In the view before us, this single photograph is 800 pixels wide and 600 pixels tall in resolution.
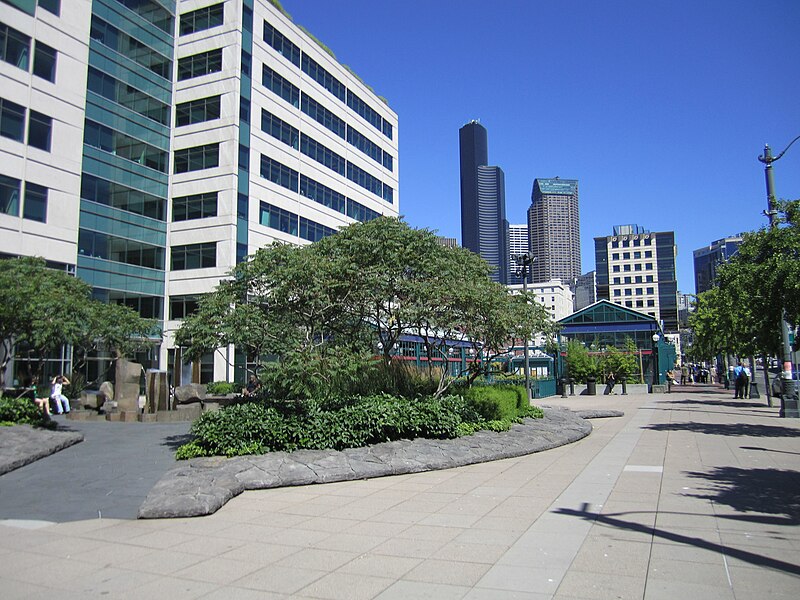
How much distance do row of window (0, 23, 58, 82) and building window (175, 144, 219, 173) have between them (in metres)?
10.3

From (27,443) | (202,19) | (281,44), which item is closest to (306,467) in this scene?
(27,443)

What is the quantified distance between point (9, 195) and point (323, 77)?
27467 mm

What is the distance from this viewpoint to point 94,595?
5336 mm

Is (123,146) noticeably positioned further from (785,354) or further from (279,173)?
(785,354)

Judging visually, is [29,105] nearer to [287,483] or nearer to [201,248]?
[201,248]

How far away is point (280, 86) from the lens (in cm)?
4625

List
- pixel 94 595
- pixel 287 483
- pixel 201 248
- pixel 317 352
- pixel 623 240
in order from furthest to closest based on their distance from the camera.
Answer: pixel 623 240 < pixel 201 248 < pixel 317 352 < pixel 287 483 < pixel 94 595

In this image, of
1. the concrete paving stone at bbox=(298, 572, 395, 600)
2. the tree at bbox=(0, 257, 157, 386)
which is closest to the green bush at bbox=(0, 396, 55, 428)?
the tree at bbox=(0, 257, 157, 386)

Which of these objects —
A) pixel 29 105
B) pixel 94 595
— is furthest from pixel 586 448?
pixel 29 105

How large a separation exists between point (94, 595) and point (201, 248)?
3884cm

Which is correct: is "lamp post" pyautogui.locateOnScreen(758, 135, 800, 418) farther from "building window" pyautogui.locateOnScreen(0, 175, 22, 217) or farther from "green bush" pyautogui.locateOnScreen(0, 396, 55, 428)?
"building window" pyautogui.locateOnScreen(0, 175, 22, 217)

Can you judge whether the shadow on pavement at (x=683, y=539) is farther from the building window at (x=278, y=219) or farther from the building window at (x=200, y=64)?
the building window at (x=200, y=64)

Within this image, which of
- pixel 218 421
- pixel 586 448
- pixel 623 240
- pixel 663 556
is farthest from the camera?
pixel 623 240

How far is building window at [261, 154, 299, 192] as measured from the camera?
44500 millimetres
